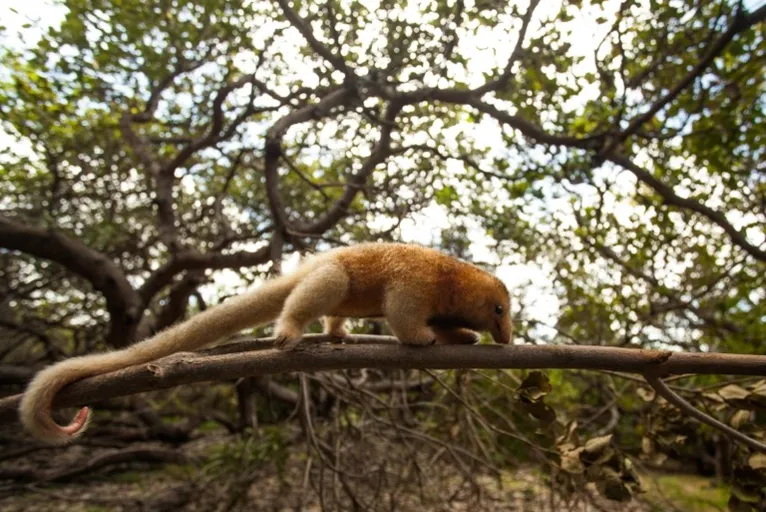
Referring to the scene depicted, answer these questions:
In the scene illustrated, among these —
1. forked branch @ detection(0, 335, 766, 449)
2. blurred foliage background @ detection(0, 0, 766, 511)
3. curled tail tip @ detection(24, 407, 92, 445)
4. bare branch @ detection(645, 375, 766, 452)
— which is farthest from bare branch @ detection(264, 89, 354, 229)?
bare branch @ detection(645, 375, 766, 452)

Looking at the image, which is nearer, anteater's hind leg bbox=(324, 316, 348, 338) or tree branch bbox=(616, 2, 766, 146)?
anteater's hind leg bbox=(324, 316, 348, 338)

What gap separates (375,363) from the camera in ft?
8.29

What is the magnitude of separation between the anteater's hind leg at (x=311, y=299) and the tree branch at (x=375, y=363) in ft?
1.79

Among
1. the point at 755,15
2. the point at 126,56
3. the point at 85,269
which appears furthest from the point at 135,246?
the point at 755,15

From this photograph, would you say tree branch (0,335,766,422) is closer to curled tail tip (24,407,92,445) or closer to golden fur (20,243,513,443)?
curled tail tip (24,407,92,445)

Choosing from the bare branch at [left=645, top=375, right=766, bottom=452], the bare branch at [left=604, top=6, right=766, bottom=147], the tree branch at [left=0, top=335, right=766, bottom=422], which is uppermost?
the bare branch at [left=604, top=6, right=766, bottom=147]

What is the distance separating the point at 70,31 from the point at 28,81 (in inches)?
55.9

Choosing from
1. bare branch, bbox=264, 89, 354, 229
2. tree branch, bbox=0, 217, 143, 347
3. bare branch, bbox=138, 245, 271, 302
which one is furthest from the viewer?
bare branch, bbox=138, 245, 271, 302

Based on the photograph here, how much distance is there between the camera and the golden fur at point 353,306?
111 inches

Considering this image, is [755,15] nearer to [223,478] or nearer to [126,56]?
[126,56]

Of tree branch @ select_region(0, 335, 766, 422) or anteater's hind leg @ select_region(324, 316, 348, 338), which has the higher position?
anteater's hind leg @ select_region(324, 316, 348, 338)

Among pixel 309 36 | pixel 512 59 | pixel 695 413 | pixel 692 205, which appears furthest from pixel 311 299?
pixel 692 205

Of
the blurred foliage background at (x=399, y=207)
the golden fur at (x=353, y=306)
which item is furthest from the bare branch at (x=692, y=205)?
the golden fur at (x=353, y=306)

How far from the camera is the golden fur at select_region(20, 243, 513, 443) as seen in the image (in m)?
2.82
